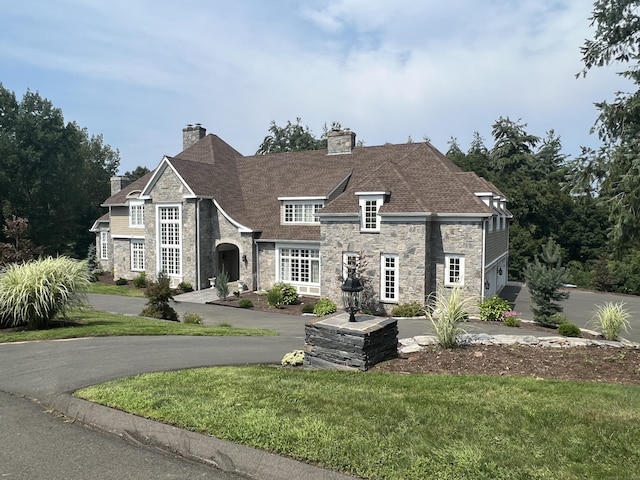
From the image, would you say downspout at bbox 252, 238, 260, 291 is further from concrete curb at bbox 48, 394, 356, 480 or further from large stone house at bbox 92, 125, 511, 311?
concrete curb at bbox 48, 394, 356, 480

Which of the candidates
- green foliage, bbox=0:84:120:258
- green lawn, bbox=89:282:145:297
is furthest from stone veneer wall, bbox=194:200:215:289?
green foliage, bbox=0:84:120:258

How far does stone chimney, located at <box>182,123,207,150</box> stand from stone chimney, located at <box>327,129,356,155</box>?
12087mm

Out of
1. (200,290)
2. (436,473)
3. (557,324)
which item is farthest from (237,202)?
(436,473)

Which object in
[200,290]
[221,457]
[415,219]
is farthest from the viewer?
[200,290]

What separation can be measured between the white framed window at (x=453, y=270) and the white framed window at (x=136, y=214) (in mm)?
21826

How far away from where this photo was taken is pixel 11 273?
39.7 ft

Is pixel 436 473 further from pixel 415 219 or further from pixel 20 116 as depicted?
pixel 20 116

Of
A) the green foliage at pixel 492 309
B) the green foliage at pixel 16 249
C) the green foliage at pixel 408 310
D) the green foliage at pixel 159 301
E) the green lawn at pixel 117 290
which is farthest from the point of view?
the green lawn at pixel 117 290

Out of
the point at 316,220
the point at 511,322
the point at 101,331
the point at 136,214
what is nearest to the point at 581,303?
the point at 511,322

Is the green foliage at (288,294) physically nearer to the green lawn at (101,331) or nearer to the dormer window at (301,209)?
the dormer window at (301,209)

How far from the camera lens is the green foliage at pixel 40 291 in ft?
38.7

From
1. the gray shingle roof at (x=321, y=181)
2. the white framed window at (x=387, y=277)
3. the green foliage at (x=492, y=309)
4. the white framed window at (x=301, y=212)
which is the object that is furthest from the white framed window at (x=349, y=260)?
the green foliage at (x=492, y=309)

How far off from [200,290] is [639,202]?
22931 millimetres

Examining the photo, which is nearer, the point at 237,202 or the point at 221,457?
the point at 221,457
